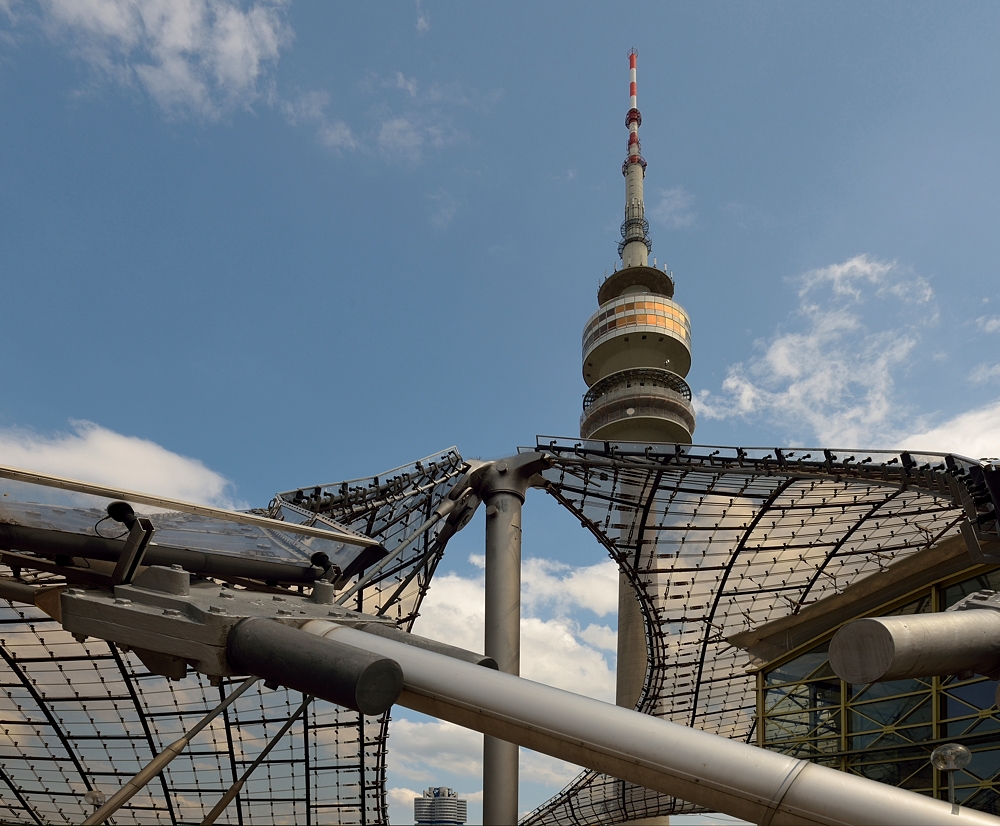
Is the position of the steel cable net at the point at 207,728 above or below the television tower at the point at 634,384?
below

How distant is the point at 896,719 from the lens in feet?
73.3

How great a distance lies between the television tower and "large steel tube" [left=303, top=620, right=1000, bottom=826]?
188 feet

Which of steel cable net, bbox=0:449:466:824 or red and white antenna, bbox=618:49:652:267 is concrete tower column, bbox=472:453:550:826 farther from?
red and white antenna, bbox=618:49:652:267

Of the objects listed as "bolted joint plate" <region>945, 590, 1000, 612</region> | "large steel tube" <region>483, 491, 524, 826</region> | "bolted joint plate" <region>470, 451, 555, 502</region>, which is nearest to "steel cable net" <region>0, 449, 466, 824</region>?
"bolted joint plate" <region>470, 451, 555, 502</region>

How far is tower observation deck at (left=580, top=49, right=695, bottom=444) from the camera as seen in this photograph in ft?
208

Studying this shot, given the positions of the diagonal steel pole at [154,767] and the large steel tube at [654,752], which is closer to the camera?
the large steel tube at [654,752]

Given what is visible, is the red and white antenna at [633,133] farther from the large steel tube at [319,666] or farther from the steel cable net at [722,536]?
the large steel tube at [319,666]

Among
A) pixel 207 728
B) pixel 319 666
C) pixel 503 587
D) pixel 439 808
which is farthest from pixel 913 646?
pixel 439 808

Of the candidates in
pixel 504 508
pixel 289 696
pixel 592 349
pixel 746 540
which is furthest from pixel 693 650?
pixel 592 349

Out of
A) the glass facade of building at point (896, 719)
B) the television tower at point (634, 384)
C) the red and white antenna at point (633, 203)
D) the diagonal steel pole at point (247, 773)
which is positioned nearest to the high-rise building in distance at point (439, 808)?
the television tower at point (634, 384)

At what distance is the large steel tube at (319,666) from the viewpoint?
15.8 ft

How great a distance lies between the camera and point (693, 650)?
1647 inches

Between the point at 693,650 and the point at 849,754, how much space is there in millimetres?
18738

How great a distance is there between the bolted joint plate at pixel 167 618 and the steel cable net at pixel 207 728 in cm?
2230
